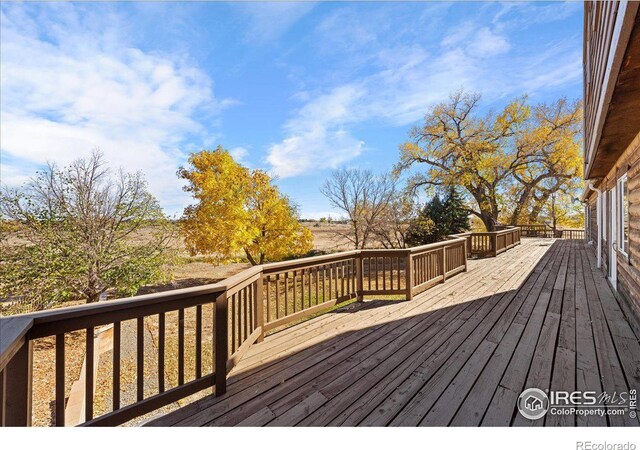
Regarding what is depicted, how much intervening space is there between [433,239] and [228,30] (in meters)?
13.8

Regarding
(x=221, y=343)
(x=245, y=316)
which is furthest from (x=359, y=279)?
(x=221, y=343)

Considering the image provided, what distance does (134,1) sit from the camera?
139 inches

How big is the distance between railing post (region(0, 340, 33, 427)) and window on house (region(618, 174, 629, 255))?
21.2 feet

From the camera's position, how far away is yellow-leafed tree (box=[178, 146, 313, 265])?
10617 mm

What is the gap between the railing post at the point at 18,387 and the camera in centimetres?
130

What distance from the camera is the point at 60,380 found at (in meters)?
1.49

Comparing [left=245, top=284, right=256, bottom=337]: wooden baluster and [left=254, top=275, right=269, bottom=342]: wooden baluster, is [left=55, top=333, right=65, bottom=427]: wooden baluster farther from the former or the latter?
[left=254, top=275, right=269, bottom=342]: wooden baluster

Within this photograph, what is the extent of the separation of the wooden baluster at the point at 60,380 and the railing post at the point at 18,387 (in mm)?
120

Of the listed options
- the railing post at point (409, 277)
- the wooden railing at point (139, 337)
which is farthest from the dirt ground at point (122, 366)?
the railing post at point (409, 277)

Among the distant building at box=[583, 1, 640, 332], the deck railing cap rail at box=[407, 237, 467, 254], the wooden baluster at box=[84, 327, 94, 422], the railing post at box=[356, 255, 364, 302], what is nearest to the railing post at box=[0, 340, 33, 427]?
the wooden baluster at box=[84, 327, 94, 422]

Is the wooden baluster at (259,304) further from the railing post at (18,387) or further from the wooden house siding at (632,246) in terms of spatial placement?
the wooden house siding at (632,246)

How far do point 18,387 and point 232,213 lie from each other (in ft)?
31.7

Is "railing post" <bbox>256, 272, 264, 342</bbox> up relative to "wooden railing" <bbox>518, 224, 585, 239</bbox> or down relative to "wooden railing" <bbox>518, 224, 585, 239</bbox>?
down
